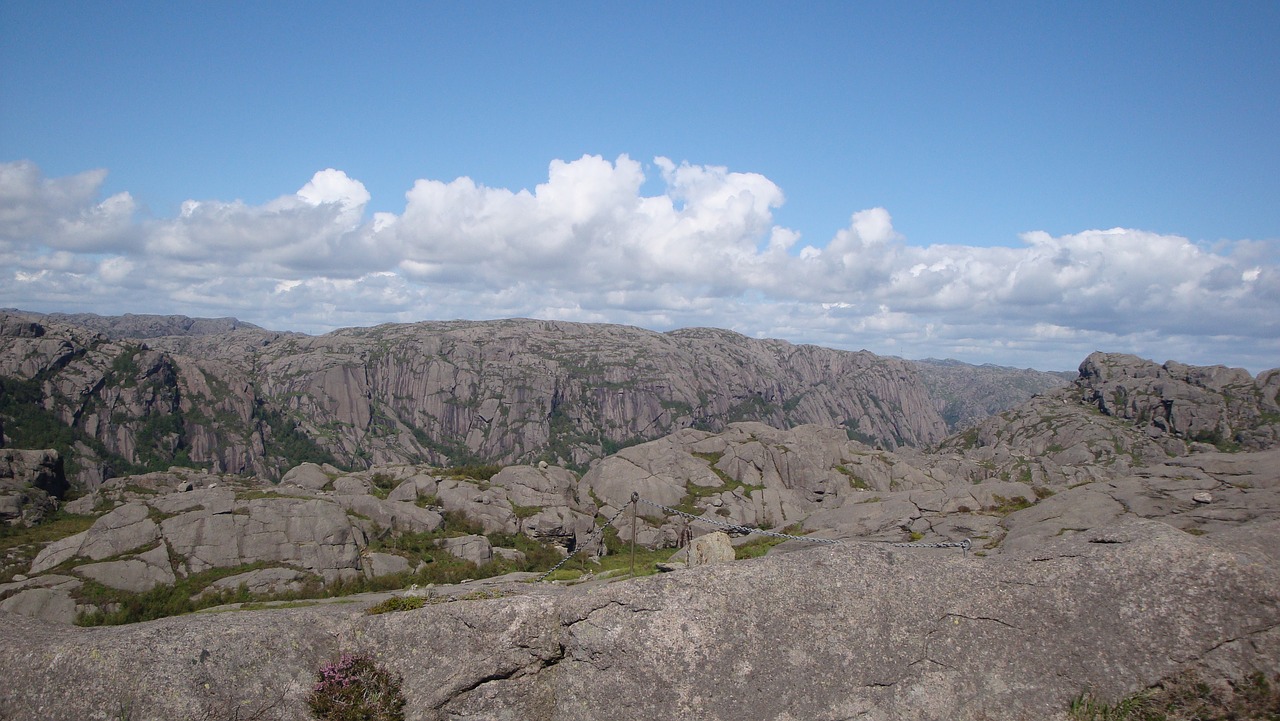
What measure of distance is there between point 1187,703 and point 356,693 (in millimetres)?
14942

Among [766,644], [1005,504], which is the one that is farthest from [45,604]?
[1005,504]

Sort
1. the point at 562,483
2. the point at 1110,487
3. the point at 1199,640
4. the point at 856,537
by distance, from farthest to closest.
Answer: the point at 562,483 < the point at 856,537 < the point at 1110,487 < the point at 1199,640

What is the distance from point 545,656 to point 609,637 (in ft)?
4.64

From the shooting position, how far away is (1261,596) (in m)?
11.8

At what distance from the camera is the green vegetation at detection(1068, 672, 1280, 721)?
11.0m

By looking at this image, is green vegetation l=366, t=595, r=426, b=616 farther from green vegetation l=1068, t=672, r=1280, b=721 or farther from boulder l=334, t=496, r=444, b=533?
boulder l=334, t=496, r=444, b=533

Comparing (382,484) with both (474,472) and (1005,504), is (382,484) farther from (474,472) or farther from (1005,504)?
(1005,504)

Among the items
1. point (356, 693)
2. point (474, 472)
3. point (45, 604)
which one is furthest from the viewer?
point (474, 472)

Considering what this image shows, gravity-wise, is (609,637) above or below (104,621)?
above

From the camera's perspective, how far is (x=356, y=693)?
1297cm

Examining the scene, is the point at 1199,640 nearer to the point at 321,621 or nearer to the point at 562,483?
the point at 321,621

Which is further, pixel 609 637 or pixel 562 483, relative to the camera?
pixel 562 483

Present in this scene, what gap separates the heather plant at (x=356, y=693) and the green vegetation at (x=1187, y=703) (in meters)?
12.3

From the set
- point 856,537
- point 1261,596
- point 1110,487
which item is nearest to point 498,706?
point 1261,596
